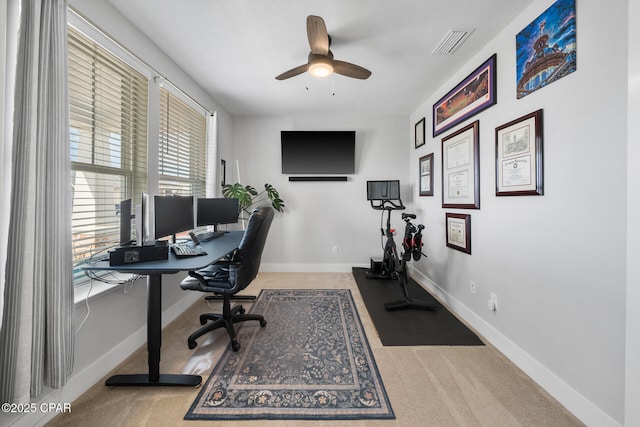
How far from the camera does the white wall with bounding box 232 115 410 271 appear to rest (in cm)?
389

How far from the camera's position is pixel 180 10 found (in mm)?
1739

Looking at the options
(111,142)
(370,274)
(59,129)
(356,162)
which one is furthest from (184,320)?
(356,162)

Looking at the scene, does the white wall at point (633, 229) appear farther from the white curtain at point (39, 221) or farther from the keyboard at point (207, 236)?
the keyboard at point (207, 236)

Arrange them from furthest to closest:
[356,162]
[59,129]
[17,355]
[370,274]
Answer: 1. [356,162]
2. [370,274]
3. [59,129]
4. [17,355]

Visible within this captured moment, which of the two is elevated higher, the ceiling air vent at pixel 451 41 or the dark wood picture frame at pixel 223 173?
the ceiling air vent at pixel 451 41

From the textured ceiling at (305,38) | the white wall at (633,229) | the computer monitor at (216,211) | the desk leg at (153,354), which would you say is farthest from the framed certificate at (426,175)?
the desk leg at (153,354)

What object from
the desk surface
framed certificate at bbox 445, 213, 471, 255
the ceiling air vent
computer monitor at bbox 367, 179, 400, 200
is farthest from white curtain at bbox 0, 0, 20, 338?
computer monitor at bbox 367, 179, 400, 200

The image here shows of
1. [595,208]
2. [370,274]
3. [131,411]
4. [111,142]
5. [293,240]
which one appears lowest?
[131,411]

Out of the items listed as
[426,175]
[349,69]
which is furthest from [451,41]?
[426,175]

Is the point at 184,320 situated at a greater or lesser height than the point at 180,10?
lesser

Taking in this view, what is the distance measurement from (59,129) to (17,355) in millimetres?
1103

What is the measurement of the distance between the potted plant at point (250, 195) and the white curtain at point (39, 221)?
2187 millimetres

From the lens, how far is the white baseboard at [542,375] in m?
1.24

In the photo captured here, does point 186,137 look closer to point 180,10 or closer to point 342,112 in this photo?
point 180,10
